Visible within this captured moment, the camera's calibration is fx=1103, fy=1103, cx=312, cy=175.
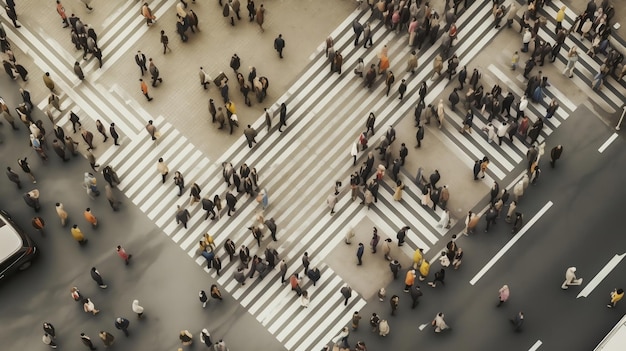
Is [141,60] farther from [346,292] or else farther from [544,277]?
[544,277]

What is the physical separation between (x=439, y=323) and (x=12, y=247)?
708 inches

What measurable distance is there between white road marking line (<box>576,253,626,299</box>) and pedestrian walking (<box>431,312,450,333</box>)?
19.4 feet

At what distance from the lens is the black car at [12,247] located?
151 feet

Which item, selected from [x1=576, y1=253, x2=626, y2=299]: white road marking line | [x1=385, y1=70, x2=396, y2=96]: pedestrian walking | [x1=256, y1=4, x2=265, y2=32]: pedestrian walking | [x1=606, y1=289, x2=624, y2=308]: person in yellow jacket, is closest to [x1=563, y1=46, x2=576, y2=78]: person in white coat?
[x1=385, y1=70, x2=396, y2=96]: pedestrian walking

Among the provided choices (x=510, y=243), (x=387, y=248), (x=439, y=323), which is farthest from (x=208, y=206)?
(x=510, y=243)

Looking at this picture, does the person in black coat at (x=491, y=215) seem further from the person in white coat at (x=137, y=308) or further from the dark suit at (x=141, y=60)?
the dark suit at (x=141, y=60)

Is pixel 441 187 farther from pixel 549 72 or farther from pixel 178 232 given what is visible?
pixel 178 232

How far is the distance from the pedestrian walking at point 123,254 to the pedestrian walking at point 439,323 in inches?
523

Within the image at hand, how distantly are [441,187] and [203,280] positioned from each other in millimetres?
10986

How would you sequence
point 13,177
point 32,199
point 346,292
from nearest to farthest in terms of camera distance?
1. point 346,292
2. point 32,199
3. point 13,177

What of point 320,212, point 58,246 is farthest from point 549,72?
point 58,246

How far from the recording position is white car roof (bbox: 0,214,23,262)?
45812mm

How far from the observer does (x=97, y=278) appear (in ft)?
152

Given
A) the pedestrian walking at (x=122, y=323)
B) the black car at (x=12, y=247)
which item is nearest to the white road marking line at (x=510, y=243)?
the pedestrian walking at (x=122, y=323)
